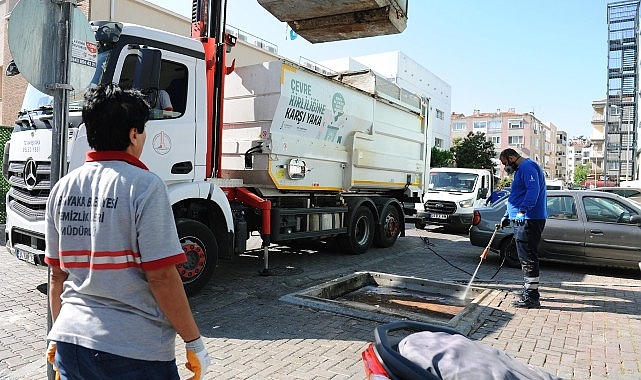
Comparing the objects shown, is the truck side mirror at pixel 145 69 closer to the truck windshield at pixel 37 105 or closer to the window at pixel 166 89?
the window at pixel 166 89

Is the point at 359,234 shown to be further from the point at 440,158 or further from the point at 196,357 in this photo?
the point at 440,158

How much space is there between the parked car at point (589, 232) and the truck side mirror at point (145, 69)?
256 inches

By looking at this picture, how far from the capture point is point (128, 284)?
1.78 m

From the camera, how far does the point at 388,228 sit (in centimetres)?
1057

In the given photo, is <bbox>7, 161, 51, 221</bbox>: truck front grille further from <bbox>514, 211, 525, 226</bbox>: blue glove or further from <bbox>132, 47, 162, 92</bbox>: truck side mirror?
<bbox>514, 211, 525, 226</bbox>: blue glove

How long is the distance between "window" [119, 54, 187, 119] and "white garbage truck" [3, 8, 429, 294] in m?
0.02

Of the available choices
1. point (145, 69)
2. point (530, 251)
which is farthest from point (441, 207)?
point (145, 69)

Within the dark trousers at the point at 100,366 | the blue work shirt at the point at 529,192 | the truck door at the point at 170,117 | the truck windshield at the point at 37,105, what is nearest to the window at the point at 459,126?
the blue work shirt at the point at 529,192

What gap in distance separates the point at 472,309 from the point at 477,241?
4.10 m

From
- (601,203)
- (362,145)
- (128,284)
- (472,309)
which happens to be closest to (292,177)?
(362,145)

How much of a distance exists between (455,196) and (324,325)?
10132 millimetres

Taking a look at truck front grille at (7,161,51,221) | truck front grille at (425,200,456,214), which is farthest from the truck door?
truck front grille at (425,200,456,214)

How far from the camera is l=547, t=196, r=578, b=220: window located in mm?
8508

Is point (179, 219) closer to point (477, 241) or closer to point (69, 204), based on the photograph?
point (69, 204)
